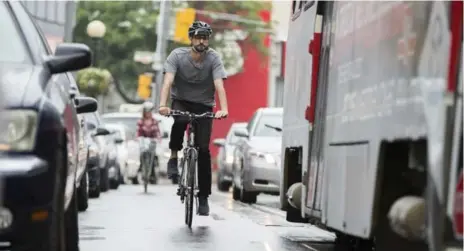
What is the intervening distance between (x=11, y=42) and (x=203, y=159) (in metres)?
6.13

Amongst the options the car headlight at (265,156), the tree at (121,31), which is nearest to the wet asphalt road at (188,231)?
the car headlight at (265,156)

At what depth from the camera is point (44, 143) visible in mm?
7074

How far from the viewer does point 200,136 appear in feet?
46.6

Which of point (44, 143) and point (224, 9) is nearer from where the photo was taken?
point (44, 143)

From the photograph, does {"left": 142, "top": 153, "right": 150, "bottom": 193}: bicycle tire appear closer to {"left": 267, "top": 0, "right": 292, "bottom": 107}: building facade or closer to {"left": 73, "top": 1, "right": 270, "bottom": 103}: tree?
{"left": 73, "top": 1, "right": 270, "bottom": 103}: tree

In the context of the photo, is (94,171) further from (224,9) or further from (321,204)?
(224,9)

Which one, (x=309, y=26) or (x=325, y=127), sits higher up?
(x=309, y=26)

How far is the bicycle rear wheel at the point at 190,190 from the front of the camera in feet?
45.2

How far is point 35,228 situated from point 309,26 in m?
4.30

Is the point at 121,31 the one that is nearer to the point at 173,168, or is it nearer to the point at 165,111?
the point at 173,168

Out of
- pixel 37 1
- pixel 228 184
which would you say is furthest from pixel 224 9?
pixel 228 184

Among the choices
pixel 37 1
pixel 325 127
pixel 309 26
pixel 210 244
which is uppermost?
pixel 37 1

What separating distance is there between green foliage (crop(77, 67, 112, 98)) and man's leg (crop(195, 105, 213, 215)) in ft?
133

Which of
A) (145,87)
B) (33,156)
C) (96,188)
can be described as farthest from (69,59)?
(145,87)
